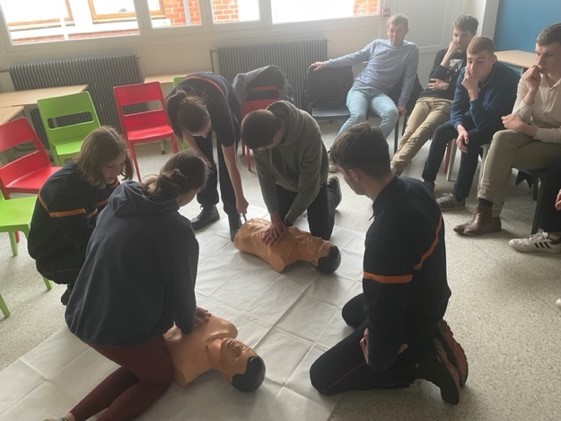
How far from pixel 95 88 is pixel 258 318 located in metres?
3.26

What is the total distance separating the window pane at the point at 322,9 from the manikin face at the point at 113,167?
132 inches

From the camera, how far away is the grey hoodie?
1263mm

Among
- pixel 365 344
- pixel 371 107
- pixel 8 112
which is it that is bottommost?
pixel 365 344

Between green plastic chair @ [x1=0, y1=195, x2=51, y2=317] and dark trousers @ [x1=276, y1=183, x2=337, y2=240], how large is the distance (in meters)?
1.28

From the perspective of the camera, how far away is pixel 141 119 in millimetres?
3475

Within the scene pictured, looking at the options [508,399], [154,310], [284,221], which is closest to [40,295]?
[154,310]

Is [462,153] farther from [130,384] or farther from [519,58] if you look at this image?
[130,384]

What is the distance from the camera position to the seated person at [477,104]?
2.54 meters

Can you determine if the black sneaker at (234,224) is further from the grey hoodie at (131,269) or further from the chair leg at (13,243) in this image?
the chair leg at (13,243)

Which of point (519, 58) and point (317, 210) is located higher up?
point (519, 58)

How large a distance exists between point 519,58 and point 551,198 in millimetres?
1815

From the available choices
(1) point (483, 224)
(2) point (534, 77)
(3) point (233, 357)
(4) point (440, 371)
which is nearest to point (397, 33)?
(2) point (534, 77)

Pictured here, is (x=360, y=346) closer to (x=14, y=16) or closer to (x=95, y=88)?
(x=95, y=88)

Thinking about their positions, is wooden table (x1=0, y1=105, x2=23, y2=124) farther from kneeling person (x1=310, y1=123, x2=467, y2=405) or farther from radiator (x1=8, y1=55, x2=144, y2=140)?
kneeling person (x1=310, y1=123, x2=467, y2=405)
